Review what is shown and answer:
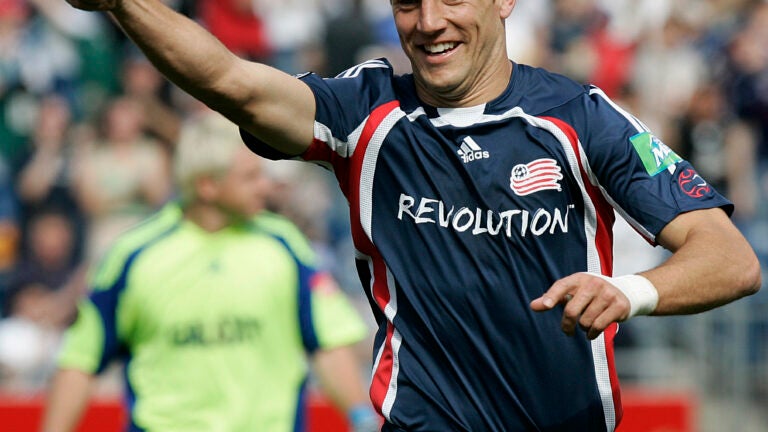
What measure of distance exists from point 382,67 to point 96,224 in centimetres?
678

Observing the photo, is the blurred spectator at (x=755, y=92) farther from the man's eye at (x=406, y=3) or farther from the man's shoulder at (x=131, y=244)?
the man's eye at (x=406, y=3)

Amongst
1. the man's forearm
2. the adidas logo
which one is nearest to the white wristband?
the man's forearm

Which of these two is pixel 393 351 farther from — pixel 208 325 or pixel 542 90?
pixel 208 325

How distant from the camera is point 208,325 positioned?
21.1 feet

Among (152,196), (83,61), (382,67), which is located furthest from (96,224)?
(382,67)

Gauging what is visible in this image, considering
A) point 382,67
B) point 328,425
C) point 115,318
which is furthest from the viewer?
point 328,425

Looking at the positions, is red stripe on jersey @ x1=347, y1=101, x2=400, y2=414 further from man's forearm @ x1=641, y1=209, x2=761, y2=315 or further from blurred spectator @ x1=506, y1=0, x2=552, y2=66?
blurred spectator @ x1=506, y1=0, x2=552, y2=66

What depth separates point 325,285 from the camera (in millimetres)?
6727

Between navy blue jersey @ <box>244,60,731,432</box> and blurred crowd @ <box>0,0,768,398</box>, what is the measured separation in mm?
5968

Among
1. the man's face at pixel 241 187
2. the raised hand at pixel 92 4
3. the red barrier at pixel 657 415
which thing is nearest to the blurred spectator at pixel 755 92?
the red barrier at pixel 657 415

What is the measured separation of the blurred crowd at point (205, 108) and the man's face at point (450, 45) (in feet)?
19.6

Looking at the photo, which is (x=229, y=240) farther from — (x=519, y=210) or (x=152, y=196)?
(x=152, y=196)

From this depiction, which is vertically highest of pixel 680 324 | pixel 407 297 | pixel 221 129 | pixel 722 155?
pixel 407 297

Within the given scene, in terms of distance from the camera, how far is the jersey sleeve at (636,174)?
426 cm
